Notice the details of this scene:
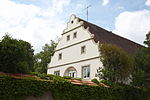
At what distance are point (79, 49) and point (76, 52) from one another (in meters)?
0.59

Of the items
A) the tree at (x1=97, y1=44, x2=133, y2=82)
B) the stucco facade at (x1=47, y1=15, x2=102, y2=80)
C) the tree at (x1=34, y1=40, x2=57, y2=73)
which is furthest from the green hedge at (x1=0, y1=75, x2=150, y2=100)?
the tree at (x1=34, y1=40, x2=57, y2=73)

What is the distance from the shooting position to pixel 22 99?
10.2 metres

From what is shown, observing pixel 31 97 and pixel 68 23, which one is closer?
pixel 31 97

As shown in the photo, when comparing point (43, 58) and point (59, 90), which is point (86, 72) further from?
point (43, 58)

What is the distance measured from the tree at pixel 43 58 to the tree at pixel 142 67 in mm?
19555

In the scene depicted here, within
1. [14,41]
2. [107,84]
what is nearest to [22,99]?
[14,41]

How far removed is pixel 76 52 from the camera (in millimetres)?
24172

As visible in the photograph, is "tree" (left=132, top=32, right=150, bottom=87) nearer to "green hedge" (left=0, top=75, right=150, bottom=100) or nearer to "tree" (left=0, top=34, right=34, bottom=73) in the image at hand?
"green hedge" (left=0, top=75, right=150, bottom=100)

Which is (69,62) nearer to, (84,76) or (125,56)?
(84,76)

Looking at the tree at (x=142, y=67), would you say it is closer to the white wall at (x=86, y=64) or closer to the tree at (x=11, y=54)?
the white wall at (x=86, y=64)

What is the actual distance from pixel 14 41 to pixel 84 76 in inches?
489

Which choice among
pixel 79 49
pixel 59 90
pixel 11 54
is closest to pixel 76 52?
pixel 79 49

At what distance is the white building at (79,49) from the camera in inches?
859

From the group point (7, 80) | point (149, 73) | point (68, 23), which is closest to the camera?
point (7, 80)
